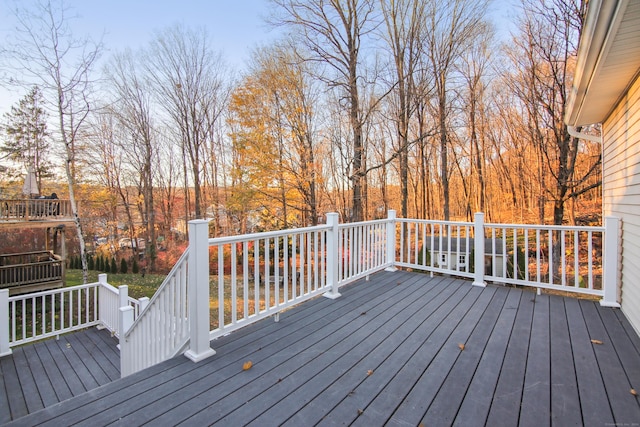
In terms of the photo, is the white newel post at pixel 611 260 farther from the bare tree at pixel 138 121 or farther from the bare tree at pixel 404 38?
the bare tree at pixel 138 121

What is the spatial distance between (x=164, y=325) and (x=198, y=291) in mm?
787

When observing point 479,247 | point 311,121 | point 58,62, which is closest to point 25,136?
point 58,62

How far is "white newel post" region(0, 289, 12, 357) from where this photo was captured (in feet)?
15.5

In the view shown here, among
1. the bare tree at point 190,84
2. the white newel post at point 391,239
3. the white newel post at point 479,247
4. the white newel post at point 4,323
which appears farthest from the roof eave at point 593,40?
the bare tree at point 190,84

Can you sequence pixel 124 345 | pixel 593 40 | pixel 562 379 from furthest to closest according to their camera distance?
1. pixel 124 345
2. pixel 593 40
3. pixel 562 379

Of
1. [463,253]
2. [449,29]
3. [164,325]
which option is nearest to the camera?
[164,325]

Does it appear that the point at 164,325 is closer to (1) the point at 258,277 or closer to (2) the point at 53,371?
(1) the point at 258,277

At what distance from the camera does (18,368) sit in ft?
15.0

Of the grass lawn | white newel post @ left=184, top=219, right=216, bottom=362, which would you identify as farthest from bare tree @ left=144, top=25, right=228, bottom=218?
white newel post @ left=184, top=219, right=216, bottom=362

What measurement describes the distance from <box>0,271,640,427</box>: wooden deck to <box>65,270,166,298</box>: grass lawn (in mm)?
11261

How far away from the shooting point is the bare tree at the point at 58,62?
776 cm

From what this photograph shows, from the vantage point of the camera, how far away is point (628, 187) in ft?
9.62

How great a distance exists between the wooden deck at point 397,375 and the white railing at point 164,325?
30 centimetres

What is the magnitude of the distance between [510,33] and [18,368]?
519 inches
